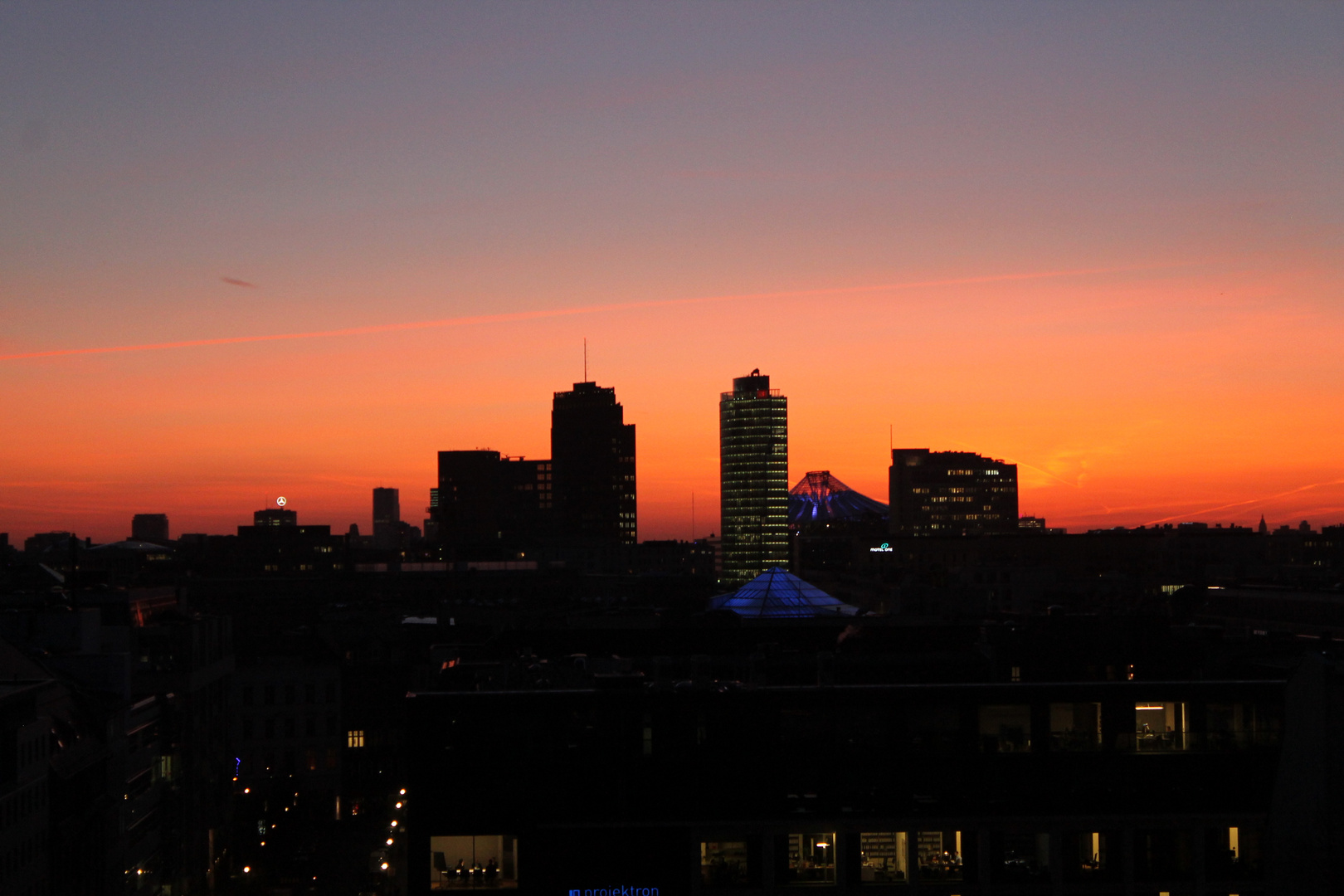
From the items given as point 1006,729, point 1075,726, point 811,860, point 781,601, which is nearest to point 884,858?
point 811,860

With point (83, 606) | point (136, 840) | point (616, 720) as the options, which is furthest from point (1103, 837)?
point (83, 606)

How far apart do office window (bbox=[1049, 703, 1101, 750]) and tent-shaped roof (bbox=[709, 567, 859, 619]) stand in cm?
8379

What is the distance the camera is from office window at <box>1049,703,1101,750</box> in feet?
144

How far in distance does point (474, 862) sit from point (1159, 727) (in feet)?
74.8

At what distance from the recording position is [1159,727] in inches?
1731


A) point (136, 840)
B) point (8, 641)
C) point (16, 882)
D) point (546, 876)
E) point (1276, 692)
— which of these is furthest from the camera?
point (136, 840)

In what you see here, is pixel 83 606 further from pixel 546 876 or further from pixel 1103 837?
pixel 1103 837

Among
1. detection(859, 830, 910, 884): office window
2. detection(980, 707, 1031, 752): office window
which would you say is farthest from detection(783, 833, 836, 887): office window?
detection(980, 707, 1031, 752): office window

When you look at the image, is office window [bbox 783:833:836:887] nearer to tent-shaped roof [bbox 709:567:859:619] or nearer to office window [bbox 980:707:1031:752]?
office window [bbox 980:707:1031:752]

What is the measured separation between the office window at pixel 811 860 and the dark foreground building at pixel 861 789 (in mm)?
57

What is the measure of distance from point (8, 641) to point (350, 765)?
4082 centimetres

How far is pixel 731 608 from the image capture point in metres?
140

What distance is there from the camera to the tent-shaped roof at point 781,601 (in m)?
135

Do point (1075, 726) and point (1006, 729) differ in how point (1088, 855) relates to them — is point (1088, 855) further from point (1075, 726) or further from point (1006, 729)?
point (1006, 729)
